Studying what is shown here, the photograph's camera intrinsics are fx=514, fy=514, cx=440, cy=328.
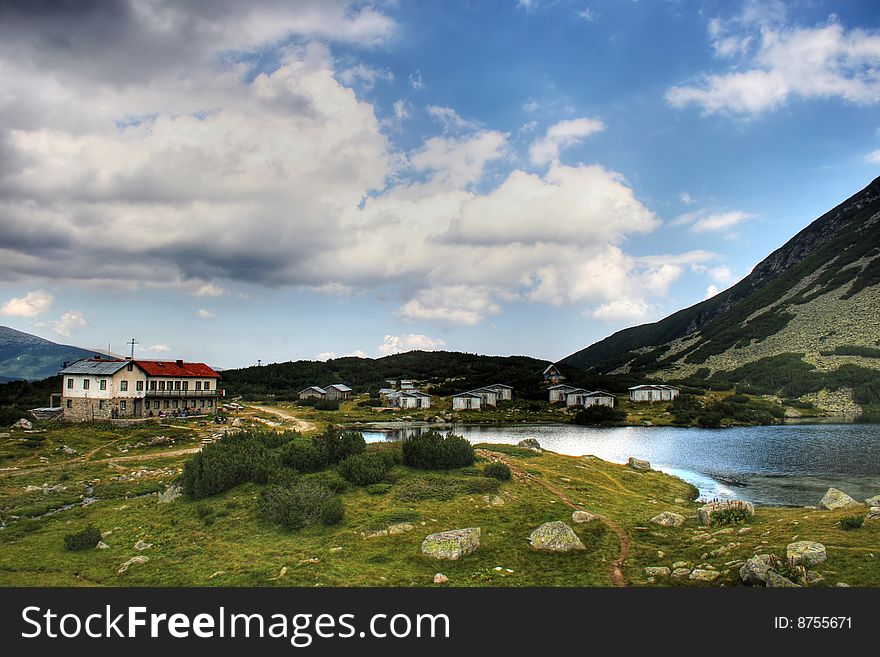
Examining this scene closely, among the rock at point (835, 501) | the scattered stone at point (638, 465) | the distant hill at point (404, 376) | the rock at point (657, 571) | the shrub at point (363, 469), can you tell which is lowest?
the scattered stone at point (638, 465)

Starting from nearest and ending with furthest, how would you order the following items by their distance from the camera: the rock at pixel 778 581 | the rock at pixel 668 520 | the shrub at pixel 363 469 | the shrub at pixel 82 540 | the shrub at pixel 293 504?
the rock at pixel 778 581 < the shrub at pixel 82 540 < the shrub at pixel 293 504 < the rock at pixel 668 520 < the shrub at pixel 363 469

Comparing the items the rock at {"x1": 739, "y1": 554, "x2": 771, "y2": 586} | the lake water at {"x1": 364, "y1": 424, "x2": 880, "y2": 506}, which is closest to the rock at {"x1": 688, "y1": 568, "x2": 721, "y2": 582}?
the rock at {"x1": 739, "y1": 554, "x2": 771, "y2": 586}

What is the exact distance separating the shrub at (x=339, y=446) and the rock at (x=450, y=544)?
1407cm

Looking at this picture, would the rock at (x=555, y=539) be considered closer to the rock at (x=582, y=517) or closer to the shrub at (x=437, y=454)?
the rock at (x=582, y=517)

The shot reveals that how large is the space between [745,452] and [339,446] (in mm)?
49681

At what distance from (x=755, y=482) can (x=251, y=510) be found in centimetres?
3942

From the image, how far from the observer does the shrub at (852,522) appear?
19.1 meters

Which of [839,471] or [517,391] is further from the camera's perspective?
[517,391]

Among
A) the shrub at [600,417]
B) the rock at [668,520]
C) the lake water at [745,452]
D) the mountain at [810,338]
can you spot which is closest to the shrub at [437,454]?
the rock at [668,520]

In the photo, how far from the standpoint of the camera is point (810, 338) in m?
139
